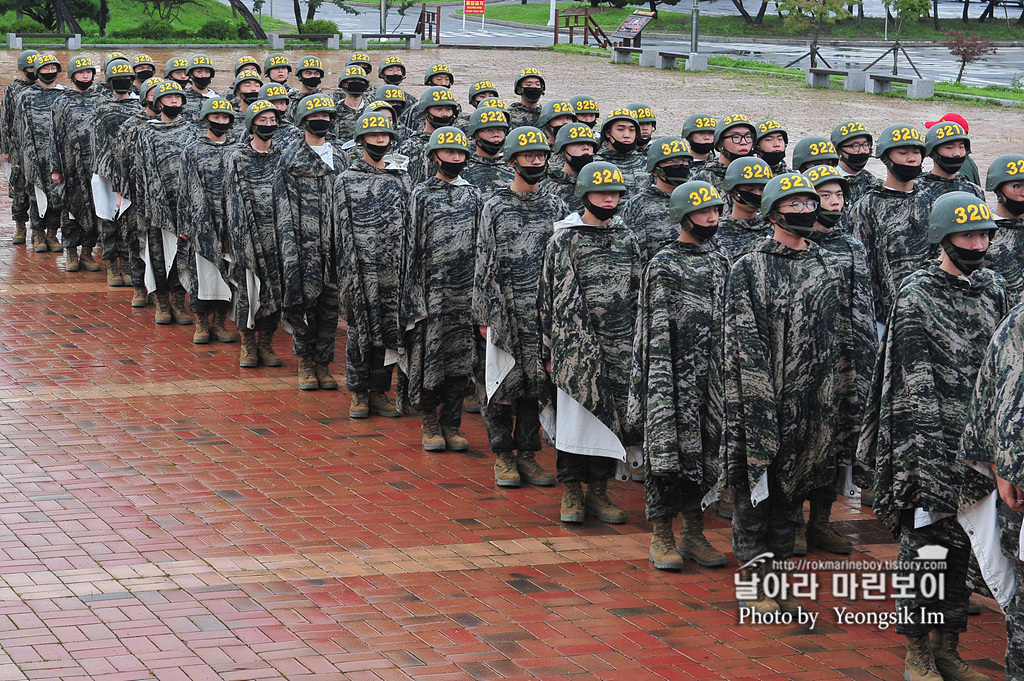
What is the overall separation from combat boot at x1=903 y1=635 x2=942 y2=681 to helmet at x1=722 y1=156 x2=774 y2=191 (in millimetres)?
3108

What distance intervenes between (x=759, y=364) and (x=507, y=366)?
2.35 metres

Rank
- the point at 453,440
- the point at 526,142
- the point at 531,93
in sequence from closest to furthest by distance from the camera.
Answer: the point at 526,142, the point at 453,440, the point at 531,93

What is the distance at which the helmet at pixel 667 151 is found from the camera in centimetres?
959

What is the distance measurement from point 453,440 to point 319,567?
8.47 feet

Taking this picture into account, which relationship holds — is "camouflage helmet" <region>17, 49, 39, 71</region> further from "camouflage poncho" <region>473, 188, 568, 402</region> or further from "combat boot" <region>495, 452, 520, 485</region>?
"combat boot" <region>495, 452, 520, 485</region>

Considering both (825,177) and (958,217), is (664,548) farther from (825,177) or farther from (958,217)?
(958,217)

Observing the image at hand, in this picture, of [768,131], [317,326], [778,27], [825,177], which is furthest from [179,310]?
[778,27]

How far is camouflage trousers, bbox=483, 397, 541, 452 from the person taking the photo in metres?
9.50

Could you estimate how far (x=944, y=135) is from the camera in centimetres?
991

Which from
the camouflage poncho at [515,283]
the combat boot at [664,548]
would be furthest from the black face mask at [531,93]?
the combat boot at [664,548]

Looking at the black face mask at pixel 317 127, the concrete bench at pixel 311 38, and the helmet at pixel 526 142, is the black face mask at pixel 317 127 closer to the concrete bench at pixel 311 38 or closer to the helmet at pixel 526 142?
the helmet at pixel 526 142

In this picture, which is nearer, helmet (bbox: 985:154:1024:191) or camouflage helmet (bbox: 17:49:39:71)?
helmet (bbox: 985:154:1024:191)

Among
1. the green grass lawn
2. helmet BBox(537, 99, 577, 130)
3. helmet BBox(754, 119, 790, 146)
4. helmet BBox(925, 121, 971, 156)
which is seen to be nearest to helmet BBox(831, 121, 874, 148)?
helmet BBox(754, 119, 790, 146)

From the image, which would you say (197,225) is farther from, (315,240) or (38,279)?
(38,279)
